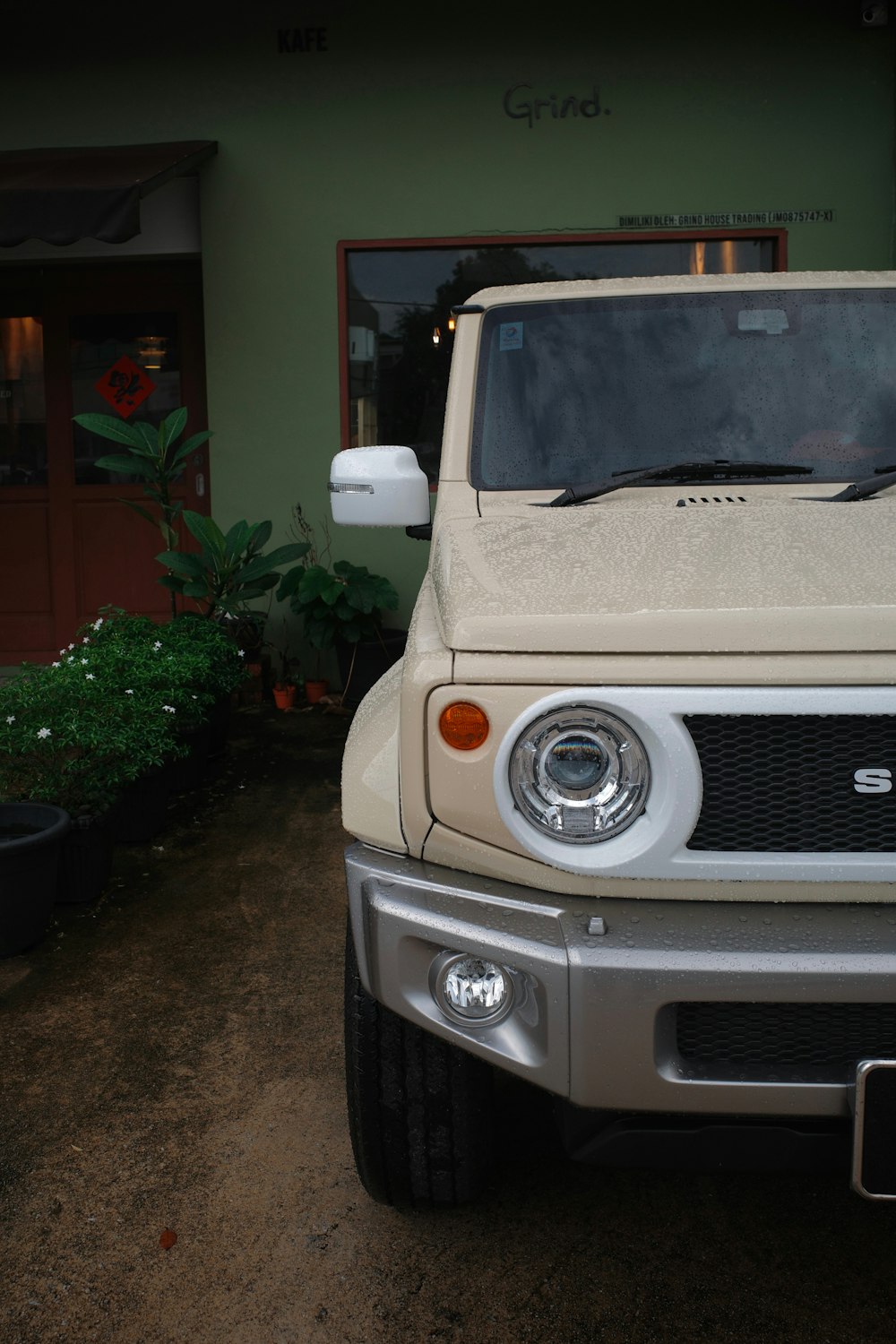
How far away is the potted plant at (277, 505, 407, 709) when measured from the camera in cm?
627

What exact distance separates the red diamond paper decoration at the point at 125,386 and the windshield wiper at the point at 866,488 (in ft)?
19.6

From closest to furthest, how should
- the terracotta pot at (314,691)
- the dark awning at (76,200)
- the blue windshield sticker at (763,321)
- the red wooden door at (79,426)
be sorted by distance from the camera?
the blue windshield sticker at (763,321)
the dark awning at (76,200)
the terracotta pot at (314,691)
the red wooden door at (79,426)

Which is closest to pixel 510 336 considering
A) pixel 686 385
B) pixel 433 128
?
pixel 686 385

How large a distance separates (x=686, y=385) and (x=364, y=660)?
13.6 ft

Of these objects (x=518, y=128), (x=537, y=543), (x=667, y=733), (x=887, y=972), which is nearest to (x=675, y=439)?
(x=537, y=543)

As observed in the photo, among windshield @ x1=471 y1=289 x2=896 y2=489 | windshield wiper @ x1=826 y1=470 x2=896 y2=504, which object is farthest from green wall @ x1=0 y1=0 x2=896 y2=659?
windshield wiper @ x1=826 y1=470 x2=896 y2=504

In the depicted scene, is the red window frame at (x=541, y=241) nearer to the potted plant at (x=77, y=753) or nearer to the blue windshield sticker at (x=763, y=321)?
the potted plant at (x=77, y=753)

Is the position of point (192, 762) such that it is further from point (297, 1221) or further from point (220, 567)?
point (297, 1221)

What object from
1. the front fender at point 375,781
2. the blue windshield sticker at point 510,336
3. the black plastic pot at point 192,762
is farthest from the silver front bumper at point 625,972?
the black plastic pot at point 192,762

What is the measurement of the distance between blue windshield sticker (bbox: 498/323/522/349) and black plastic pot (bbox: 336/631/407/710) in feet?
12.4

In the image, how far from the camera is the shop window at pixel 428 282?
22.1ft

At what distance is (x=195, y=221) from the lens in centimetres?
692

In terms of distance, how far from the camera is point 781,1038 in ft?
5.26

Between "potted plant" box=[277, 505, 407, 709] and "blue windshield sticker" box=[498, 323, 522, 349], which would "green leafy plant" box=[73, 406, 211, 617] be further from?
"blue windshield sticker" box=[498, 323, 522, 349]
